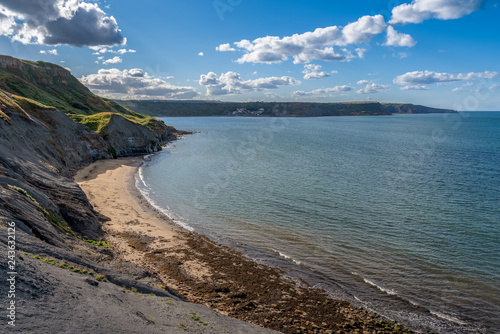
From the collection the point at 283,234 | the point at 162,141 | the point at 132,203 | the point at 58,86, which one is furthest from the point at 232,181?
the point at 58,86

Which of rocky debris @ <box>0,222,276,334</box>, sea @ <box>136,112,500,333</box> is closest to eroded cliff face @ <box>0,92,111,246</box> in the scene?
rocky debris @ <box>0,222,276,334</box>

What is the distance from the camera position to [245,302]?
16156 mm

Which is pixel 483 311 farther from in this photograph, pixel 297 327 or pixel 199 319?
pixel 199 319

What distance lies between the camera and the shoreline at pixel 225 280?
14836mm

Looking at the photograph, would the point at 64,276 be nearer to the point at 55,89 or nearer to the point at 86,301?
the point at 86,301

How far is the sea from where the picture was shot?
17094mm

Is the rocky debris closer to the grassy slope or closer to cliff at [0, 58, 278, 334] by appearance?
cliff at [0, 58, 278, 334]

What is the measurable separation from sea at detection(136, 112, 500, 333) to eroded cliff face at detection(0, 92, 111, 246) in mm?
9066

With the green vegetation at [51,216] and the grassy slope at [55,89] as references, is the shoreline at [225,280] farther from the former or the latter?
the grassy slope at [55,89]

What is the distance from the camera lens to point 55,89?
312 ft

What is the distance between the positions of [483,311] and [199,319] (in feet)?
49.4

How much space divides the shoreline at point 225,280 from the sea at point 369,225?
1192 millimetres

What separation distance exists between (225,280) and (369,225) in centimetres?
1503

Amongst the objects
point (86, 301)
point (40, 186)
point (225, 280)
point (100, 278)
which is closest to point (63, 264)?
point (100, 278)
